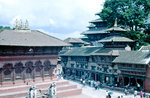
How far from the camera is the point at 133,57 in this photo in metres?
31.3

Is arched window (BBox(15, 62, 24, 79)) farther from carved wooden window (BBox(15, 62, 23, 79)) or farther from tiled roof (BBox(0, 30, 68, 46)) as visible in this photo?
tiled roof (BBox(0, 30, 68, 46))

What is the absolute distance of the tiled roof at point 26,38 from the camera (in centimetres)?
2690

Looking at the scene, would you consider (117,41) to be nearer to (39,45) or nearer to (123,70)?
(123,70)

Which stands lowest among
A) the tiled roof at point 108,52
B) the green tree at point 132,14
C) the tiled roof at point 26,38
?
the tiled roof at point 108,52

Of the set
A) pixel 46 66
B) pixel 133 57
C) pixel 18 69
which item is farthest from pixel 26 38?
pixel 133 57

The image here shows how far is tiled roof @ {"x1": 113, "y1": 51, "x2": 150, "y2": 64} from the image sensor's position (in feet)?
94.8

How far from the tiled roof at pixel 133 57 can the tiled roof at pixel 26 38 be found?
33.1 feet

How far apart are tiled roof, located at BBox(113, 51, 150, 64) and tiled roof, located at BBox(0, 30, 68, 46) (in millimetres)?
10094

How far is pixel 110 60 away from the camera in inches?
1383

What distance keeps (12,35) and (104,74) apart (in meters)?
18.6

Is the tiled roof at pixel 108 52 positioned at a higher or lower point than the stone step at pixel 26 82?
higher

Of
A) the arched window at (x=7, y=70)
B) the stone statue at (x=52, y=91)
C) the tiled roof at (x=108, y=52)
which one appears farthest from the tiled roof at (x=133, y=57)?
the arched window at (x=7, y=70)

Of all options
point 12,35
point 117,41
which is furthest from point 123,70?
point 12,35

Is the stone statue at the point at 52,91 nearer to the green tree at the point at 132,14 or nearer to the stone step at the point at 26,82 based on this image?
the stone step at the point at 26,82
